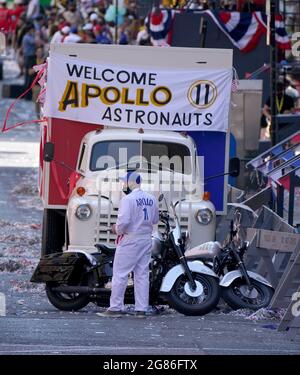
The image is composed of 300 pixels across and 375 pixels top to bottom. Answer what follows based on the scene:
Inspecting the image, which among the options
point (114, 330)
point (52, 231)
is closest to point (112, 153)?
point (52, 231)

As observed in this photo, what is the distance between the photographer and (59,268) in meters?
15.1

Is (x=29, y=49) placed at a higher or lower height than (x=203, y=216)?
lower

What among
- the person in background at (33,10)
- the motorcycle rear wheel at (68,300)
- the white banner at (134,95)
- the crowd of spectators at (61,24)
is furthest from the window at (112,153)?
the person in background at (33,10)

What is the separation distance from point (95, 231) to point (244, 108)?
951 centimetres

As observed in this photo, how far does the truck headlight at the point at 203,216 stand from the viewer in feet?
56.3

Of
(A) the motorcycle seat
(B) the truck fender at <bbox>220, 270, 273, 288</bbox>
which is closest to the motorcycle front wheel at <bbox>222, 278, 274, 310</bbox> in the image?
(B) the truck fender at <bbox>220, 270, 273, 288</bbox>

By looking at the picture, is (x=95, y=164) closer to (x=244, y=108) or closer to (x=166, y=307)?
(x=166, y=307)

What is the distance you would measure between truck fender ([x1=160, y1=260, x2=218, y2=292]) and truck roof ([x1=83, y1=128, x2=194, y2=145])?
3.40m

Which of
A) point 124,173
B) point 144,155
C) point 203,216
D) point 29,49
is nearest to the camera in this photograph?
point 203,216

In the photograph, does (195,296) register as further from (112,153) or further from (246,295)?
(112,153)

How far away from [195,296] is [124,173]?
2.88m

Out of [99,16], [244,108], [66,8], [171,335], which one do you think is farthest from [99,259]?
[66,8]

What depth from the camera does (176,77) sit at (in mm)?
19156

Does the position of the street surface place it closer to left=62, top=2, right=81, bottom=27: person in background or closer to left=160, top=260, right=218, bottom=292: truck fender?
left=160, top=260, right=218, bottom=292: truck fender
